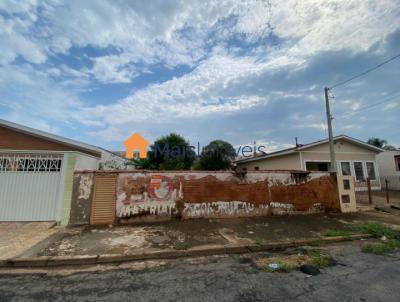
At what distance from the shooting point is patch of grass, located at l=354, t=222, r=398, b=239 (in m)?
5.93

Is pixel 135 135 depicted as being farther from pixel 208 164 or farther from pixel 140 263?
pixel 140 263

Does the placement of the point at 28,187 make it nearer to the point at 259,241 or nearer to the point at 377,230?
the point at 259,241

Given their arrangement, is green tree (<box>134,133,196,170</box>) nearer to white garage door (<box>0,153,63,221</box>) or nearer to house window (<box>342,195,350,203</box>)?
white garage door (<box>0,153,63,221</box>)

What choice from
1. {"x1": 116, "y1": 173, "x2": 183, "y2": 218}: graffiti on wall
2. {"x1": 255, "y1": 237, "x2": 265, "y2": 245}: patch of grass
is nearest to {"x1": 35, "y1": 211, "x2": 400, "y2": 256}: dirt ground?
{"x1": 255, "y1": 237, "x2": 265, "y2": 245}: patch of grass

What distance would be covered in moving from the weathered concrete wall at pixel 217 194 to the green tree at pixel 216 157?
14.2 meters

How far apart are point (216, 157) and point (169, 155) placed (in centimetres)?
534

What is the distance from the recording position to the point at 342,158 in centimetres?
1572

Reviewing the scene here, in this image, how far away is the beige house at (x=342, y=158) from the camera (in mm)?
14891

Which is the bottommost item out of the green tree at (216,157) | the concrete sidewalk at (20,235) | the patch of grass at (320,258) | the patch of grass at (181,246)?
the patch of grass at (320,258)

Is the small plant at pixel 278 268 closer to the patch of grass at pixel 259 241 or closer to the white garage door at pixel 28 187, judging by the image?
the patch of grass at pixel 259 241

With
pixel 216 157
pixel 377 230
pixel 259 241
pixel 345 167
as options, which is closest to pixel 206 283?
pixel 259 241

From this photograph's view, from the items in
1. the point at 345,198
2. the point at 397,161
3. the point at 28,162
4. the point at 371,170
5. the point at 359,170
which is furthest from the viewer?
the point at 397,161

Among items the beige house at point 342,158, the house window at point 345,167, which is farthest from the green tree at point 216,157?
the house window at point 345,167

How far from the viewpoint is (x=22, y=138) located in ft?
32.6
